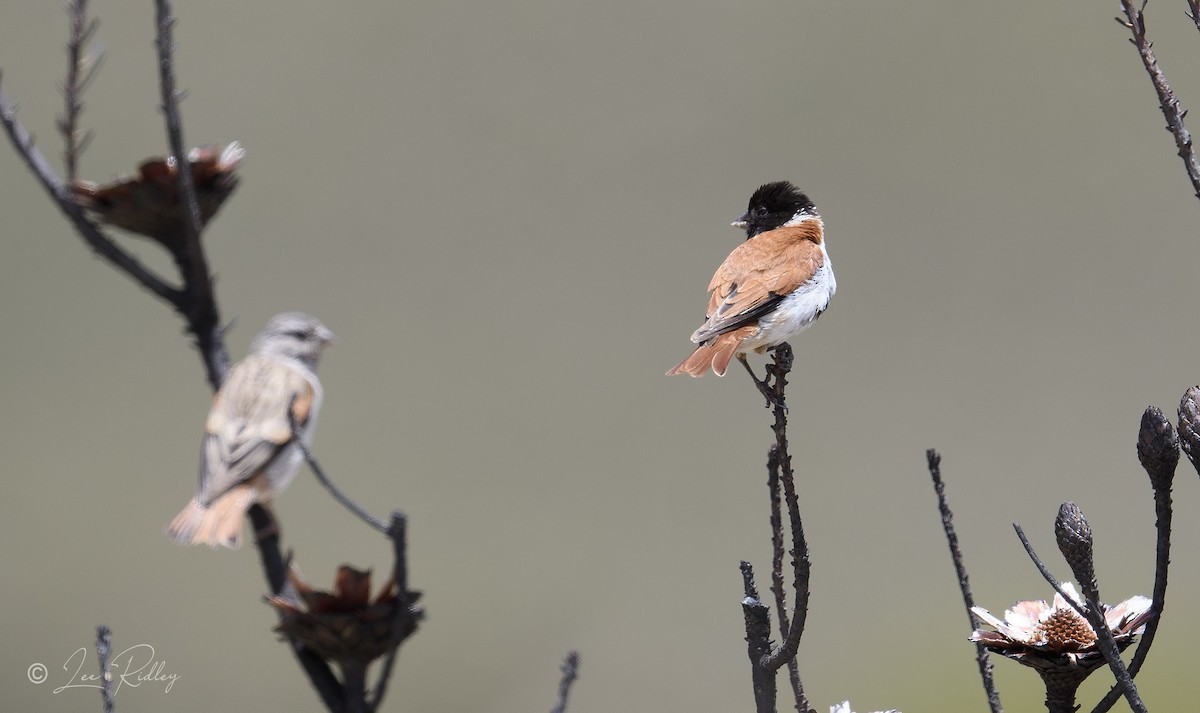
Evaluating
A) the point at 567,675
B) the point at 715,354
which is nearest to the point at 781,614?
the point at 567,675

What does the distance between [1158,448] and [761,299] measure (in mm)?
632

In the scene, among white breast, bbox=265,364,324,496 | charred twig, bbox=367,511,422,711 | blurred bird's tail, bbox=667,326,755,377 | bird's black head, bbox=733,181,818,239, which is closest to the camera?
charred twig, bbox=367,511,422,711

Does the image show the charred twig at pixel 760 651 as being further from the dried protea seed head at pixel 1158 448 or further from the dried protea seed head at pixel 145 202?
the dried protea seed head at pixel 145 202

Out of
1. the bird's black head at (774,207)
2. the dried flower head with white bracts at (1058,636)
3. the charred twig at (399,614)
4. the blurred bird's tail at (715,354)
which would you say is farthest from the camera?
the bird's black head at (774,207)

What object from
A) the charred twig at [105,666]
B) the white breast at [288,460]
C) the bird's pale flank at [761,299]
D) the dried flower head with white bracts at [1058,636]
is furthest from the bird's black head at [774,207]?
the charred twig at [105,666]

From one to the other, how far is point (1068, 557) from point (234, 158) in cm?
38

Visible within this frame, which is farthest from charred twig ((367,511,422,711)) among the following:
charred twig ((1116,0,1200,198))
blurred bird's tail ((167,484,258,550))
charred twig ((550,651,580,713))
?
charred twig ((1116,0,1200,198))

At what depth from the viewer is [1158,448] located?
0.51 m

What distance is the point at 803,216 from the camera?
4.55 feet

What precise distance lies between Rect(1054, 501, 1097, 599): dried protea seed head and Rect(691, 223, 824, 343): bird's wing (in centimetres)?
61

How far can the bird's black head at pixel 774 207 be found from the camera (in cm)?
135

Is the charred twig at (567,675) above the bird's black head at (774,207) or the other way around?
the other way around

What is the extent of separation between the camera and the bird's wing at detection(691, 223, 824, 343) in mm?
1125

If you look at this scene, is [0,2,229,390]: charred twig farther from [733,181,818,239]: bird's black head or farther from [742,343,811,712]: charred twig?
[733,181,818,239]: bird's black head
